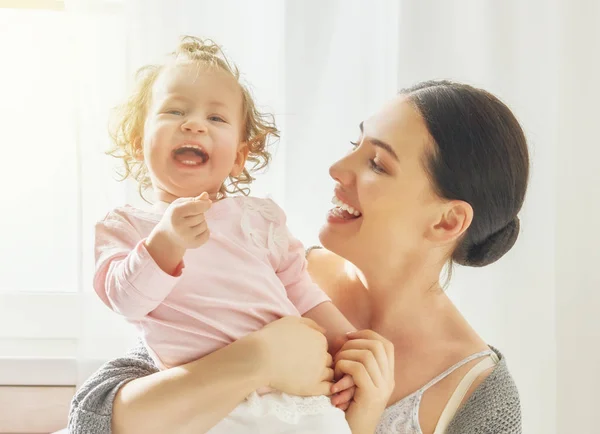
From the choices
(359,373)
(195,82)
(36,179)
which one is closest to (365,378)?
(359,373)

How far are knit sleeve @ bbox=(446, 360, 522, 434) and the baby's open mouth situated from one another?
70 centimetres

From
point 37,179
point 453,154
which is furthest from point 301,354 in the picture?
point 37,179

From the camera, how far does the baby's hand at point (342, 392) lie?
1.35 meters

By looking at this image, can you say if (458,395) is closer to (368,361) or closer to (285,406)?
(368,361)

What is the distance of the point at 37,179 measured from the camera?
7.48 feet

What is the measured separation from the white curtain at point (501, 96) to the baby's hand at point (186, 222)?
32.8 inches

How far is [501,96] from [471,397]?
0.94m

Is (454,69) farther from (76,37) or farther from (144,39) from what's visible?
(76,37)

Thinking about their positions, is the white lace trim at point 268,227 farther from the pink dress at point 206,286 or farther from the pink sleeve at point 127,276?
the pink sleeve at point 127,276

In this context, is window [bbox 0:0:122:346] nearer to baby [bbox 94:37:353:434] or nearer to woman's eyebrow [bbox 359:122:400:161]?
baby [bbox 94:37:353:434]

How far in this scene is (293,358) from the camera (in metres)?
1.28

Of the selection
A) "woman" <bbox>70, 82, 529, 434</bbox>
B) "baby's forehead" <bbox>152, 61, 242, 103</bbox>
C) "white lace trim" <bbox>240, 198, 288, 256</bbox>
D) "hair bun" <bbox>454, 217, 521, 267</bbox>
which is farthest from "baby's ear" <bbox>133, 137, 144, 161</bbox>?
"hair bun" <bbox>454, 217, 521, 267</bbox>

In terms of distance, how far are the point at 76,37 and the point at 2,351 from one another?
90cm

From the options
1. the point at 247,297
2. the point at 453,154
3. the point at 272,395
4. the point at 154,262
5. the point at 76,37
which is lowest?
the point at 272,395
